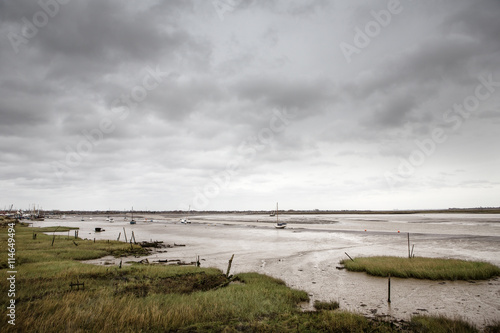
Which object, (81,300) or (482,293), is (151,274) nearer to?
(81,300)

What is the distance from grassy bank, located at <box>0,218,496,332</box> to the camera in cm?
1018

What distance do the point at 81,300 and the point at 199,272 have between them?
9843 millimetres

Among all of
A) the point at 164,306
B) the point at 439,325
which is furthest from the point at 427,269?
the point at 164,306

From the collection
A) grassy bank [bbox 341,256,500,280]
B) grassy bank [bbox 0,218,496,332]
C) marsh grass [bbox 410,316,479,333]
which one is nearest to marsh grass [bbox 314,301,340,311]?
grassy bank [bbox 0,218,496,332]

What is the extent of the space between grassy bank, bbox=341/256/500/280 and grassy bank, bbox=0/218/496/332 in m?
9.70

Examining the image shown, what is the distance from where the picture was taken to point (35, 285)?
1535cm

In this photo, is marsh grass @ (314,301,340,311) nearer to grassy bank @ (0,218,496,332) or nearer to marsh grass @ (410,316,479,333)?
grassy bank @ (0,218,496,332)

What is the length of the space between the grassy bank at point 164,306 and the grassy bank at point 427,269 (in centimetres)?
970

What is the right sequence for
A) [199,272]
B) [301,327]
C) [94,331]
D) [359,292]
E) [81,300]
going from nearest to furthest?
1. [94,331]
2. [301,327]
3. [81,300]
4. [359,292]
5. [199,272]

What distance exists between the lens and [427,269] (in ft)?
71.4

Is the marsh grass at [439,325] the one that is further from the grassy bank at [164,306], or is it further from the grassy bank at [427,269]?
the grassy bank at [427,269]

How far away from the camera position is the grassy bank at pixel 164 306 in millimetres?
10180

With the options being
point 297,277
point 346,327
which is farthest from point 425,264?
point 346,327

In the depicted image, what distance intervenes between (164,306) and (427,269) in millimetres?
21500
